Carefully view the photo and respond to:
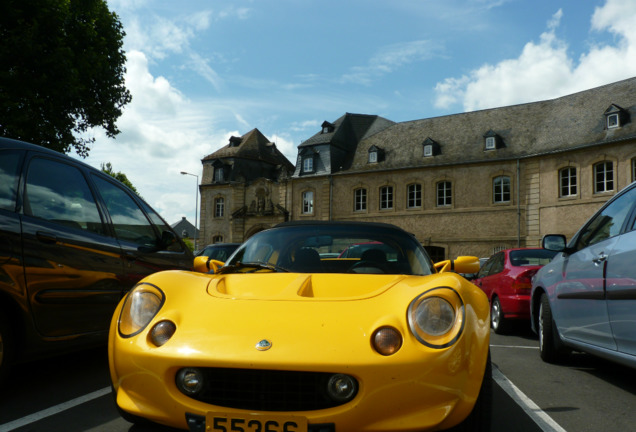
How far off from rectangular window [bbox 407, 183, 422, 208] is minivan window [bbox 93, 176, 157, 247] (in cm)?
3449

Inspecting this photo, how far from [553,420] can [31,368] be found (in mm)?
4294

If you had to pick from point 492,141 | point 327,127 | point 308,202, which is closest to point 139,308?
point 492,141

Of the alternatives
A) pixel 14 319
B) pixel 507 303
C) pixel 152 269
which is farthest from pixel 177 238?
pixel 507 303

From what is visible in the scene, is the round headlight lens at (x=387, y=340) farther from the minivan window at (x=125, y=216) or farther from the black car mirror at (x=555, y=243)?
the black car mirror at (x=555, y=243)

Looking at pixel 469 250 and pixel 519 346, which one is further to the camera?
pixel 469 250

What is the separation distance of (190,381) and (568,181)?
34431mm

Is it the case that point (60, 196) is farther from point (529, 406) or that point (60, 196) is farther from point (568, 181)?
point (568, 181)

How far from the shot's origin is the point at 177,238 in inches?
238

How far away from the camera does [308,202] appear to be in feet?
145

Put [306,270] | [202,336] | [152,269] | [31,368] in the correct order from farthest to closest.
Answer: [152,269] < [31,368] < [306,270] < [202,336]

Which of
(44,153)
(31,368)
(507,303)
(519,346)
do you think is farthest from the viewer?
(507,303)

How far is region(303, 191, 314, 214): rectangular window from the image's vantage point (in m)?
43.8

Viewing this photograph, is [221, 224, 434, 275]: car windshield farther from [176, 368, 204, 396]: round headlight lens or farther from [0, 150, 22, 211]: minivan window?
[0, 150, 22, 211]: minivan window

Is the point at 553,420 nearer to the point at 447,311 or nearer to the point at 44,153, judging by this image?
the point at 447,311
